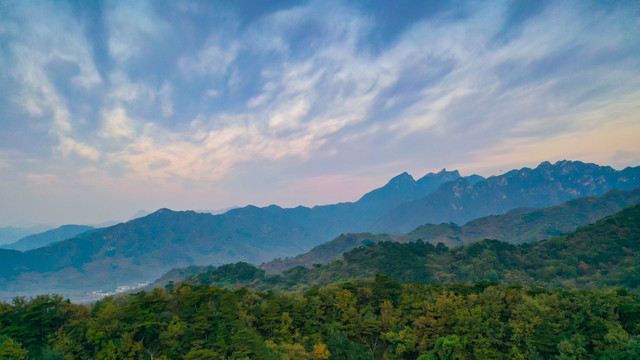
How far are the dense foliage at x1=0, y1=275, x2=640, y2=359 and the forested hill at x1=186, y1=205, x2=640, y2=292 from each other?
210 feet

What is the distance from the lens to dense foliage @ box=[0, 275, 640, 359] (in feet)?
129

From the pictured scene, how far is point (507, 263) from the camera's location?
12812 cm

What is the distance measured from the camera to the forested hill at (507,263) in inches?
4114

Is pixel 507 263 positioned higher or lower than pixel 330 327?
lower

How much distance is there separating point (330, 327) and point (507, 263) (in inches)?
4254

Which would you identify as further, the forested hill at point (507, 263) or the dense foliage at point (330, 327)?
the forested hill at point (507, 263)

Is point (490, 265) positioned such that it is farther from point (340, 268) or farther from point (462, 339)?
point (462, 339)

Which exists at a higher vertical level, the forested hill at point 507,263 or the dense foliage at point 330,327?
the dense foliage at point 330,327

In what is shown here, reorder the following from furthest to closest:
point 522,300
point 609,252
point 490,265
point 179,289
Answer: point 490,265
point 609,252
point 179,289
point 522,300

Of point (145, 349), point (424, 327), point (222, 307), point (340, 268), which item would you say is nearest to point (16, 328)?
point (145, 349)

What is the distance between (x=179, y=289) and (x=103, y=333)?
13.7 metres

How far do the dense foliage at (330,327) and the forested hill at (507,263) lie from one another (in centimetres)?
6401

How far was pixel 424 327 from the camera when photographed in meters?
47.8

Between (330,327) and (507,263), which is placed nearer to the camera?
(330,327)
